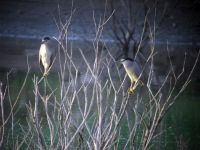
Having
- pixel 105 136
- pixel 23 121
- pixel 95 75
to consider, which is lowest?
pixel 23 121

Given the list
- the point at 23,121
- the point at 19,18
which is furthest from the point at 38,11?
the point at 23,121

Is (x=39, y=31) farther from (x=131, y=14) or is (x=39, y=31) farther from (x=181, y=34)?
(x=181, y=34)

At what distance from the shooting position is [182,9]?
21031mm

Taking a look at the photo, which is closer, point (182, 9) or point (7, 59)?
point (7, 59)

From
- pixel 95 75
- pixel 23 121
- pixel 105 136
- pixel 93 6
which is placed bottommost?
Result: pixel 23 121

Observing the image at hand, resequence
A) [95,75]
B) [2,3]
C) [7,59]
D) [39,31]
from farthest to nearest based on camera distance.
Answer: [2,3] < [39,31] < [7,59] < [95,75]

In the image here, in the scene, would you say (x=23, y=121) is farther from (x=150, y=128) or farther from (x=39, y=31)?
(x=39, y=31)

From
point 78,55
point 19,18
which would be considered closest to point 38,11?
point 19,18

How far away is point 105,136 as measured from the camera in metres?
4.10

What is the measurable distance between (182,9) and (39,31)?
5024mm

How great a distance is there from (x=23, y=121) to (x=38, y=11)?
1116cm

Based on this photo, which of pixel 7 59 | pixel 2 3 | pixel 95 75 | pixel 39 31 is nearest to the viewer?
pixel 95 75

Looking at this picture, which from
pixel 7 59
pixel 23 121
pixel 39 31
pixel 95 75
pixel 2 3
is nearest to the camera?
pixel 95 75

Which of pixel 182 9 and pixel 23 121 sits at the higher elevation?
pixel 182 9
